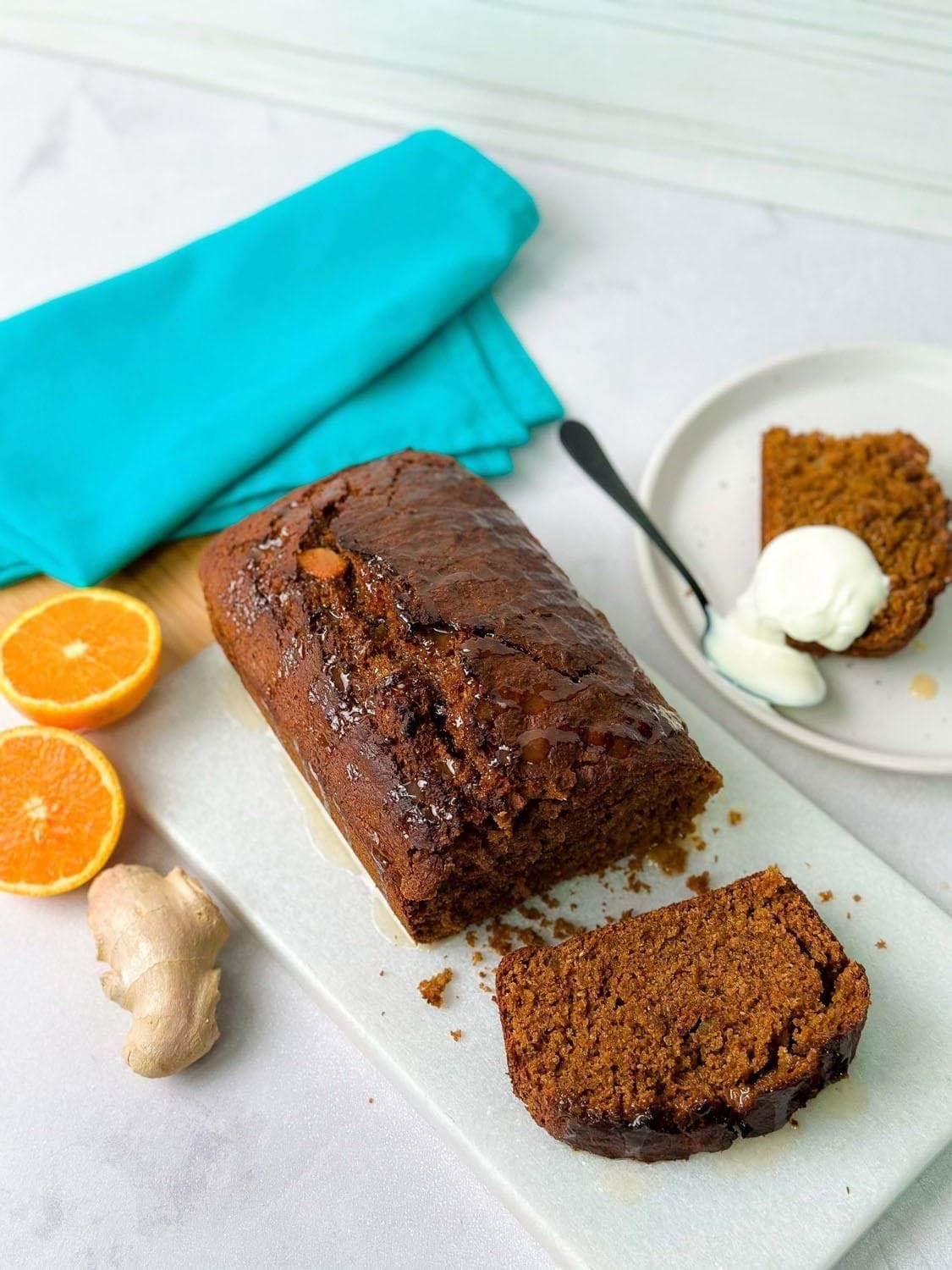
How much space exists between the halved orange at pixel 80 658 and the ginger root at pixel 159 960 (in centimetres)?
40

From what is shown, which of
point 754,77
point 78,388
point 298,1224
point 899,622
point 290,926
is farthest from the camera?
point 754,77

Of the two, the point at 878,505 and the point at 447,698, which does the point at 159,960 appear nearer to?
the point at 447,698

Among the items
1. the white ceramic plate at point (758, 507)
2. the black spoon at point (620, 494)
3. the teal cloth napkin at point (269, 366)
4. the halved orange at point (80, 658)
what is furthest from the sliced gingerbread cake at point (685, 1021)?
the teal cloth napkin at point (269, 366)

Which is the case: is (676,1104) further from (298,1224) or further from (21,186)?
(21,186)

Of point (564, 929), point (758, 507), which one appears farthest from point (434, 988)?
point (758, 507)

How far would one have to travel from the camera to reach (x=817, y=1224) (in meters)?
2.36

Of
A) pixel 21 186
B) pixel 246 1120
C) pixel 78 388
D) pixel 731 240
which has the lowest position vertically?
pixel 246 1120

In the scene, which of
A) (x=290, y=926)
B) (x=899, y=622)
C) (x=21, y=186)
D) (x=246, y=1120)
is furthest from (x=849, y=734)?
(x=21, y=186)

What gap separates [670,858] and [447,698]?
701 millimetres

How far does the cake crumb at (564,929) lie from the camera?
2.72m

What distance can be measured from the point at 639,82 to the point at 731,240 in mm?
631

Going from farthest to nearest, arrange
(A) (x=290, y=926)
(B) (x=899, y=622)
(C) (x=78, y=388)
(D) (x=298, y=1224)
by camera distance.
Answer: (C) (x=78, y=388)
(B) (x=899, y=622)
(A) (x=290, y=926)
(D) (x=298, y=1224)

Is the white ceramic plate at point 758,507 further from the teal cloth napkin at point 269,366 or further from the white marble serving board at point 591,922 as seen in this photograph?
the teal cloth napkin at point 269,366

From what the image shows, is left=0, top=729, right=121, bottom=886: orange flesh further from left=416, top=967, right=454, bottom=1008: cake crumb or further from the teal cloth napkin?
left=416, top=967, right=454, bottom=1008: cake crumb
